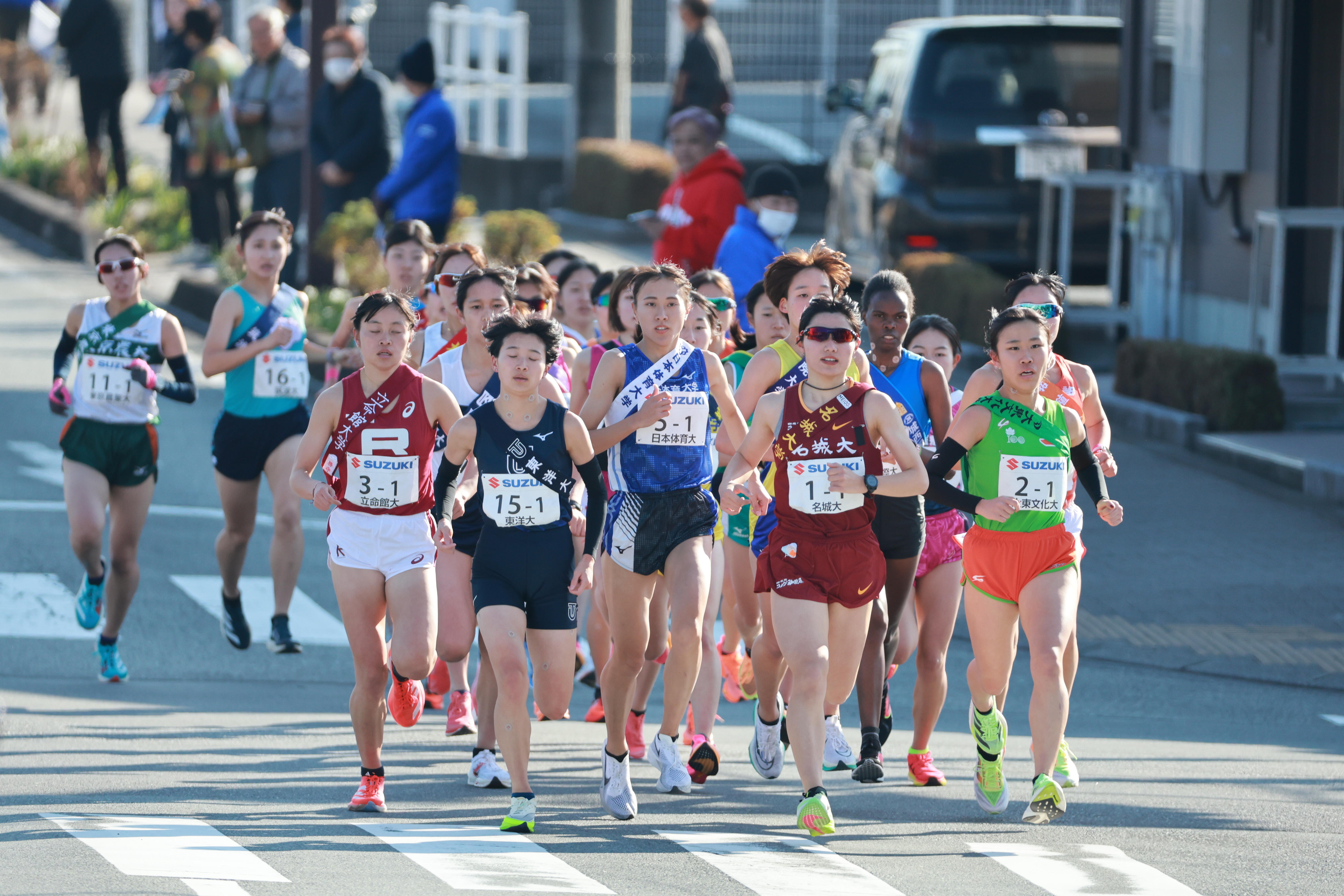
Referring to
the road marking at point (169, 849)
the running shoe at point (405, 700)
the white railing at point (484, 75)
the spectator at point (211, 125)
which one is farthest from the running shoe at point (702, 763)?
the white railing at point (484, 75)

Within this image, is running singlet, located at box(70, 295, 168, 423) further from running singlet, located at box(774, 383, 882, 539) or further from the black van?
the black van

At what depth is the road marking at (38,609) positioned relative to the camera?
10.6 m

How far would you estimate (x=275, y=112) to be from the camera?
59.7 ft

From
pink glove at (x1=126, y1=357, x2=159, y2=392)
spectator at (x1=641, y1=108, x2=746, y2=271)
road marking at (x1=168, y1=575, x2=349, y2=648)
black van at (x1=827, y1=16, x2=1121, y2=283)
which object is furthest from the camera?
black van at (x1=827, y1=16, x2=1121, y2=283)

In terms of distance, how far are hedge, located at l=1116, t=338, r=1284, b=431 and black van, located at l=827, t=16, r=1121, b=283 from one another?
2159 mm

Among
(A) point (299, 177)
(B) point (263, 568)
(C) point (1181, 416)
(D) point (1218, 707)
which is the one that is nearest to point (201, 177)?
(A) point (299, 177)

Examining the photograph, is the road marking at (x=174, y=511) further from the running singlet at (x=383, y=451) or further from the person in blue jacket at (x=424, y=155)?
the running singlet at (x=383, y=451)

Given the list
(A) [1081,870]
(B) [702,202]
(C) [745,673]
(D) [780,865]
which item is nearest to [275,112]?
(B) [702,202]

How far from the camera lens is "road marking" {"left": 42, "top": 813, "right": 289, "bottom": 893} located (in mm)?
6324

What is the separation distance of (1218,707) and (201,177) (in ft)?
43.4

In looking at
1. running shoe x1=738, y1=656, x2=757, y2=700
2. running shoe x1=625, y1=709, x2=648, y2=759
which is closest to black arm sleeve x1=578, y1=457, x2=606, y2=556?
running shoe x1=625, y1=709, x2=648, y2=759

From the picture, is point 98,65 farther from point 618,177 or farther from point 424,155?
point 424,155

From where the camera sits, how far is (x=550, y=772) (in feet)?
27.0

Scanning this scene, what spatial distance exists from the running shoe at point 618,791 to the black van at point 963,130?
381 inches
